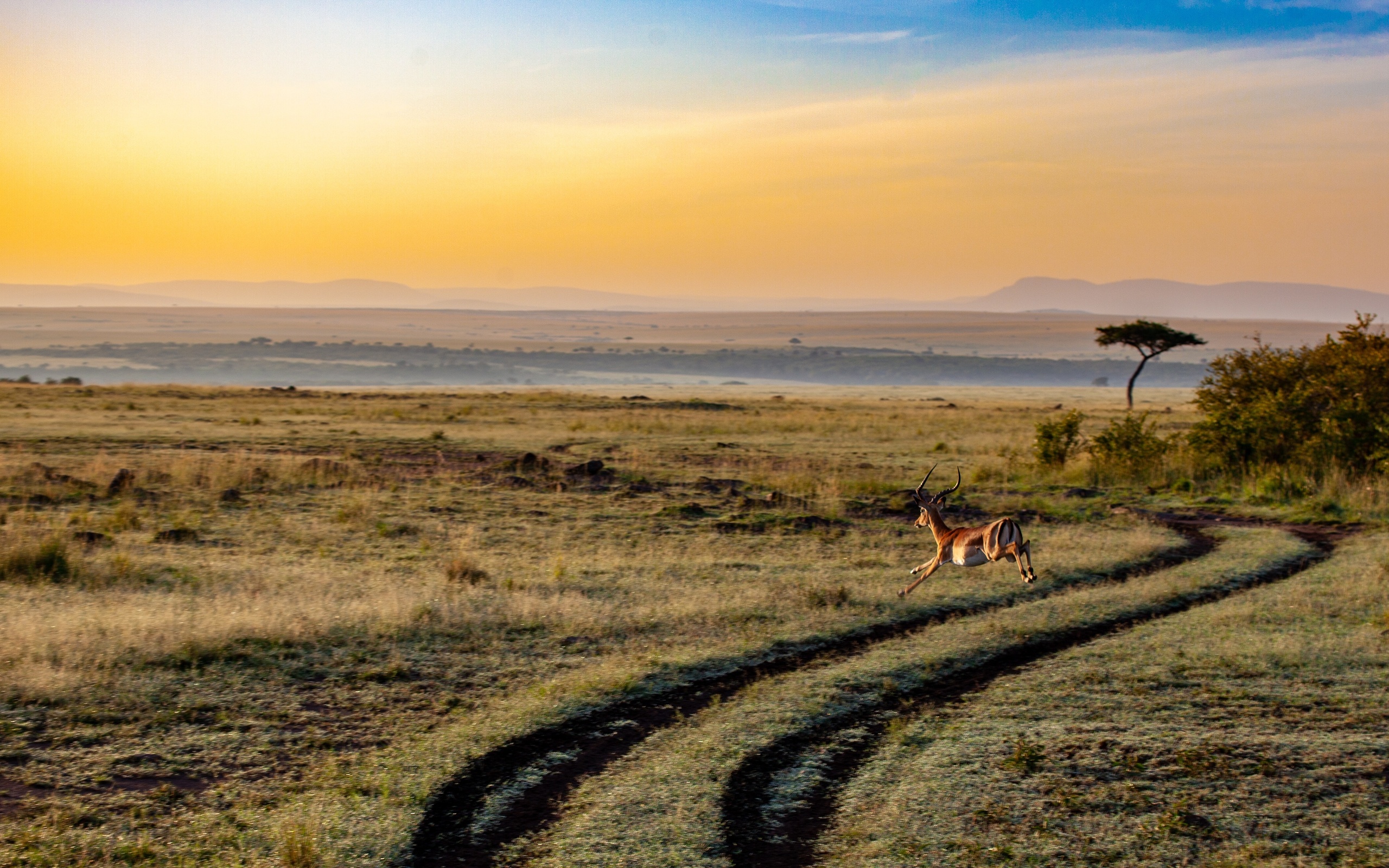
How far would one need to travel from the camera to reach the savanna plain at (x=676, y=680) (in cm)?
660

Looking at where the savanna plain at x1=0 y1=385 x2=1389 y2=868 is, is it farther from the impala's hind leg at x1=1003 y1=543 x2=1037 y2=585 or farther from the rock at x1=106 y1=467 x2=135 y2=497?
the impala's hind leg at x1=1003 y1=543 x2=1037 y2=585

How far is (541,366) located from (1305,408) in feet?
406

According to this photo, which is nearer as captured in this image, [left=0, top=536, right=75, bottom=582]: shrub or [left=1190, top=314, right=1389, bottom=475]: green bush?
[left=0, top=536, right=75, bottom=582]: shrub

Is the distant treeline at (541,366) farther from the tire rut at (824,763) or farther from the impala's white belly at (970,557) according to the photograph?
the impala's white belly at (970,557)

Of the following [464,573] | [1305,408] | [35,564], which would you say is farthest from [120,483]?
[1305,408]

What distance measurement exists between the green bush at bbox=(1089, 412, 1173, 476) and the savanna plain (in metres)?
4.26

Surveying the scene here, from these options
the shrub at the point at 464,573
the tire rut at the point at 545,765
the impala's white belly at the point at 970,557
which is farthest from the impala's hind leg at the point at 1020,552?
the shrub at the point at 464,573

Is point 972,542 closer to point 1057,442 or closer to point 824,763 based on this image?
point 824,763

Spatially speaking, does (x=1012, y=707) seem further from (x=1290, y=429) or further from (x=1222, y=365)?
(x=1222, y=365)

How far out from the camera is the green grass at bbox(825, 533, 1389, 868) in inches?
251

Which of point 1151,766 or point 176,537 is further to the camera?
point 176,537

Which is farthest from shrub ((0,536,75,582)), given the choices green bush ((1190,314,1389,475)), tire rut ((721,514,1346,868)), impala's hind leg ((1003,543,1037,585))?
green bush ((1190,314,1389,475))

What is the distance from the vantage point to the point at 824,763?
793cm

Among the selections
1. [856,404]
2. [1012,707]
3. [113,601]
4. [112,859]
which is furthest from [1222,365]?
[856,404]
